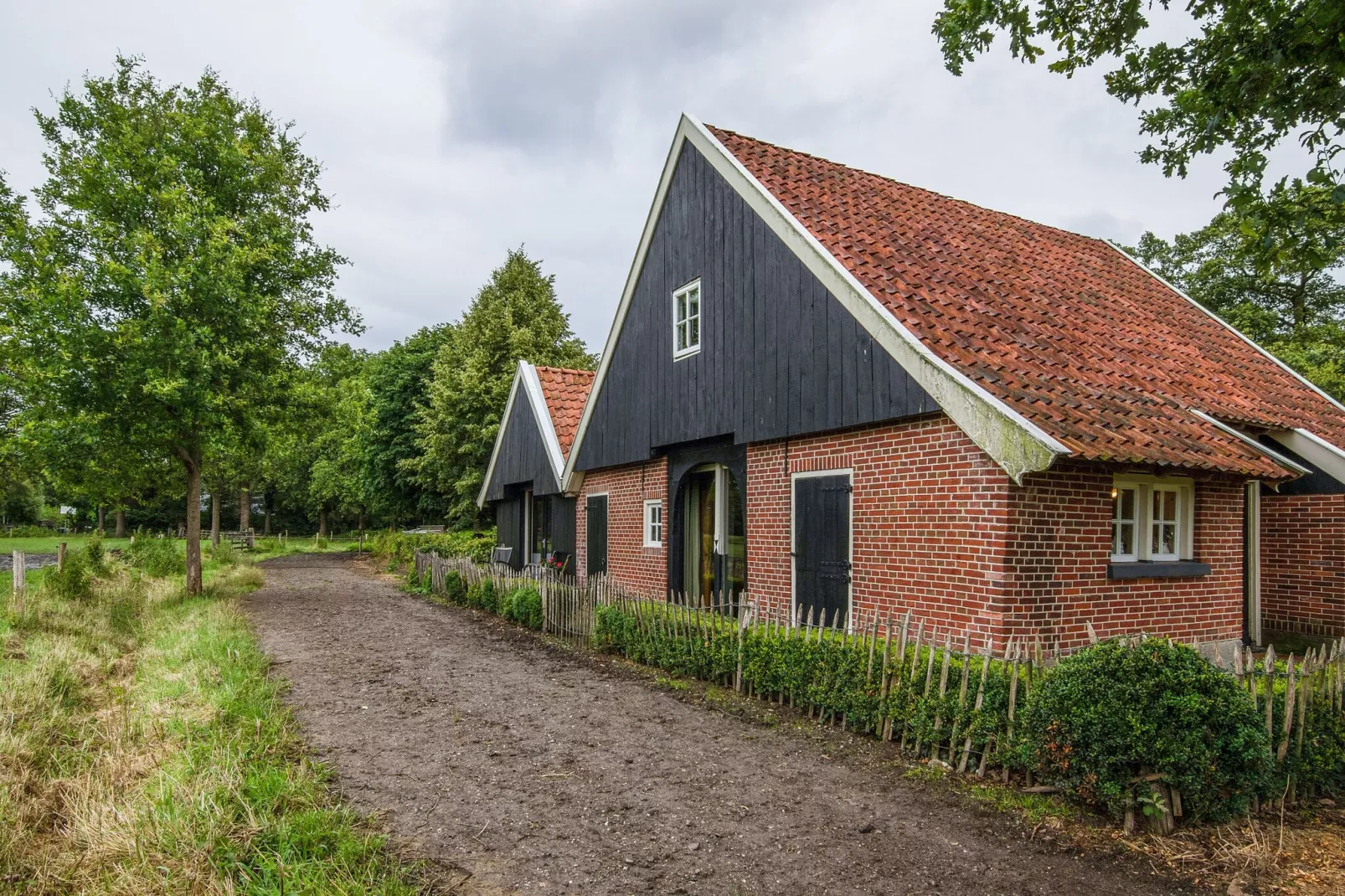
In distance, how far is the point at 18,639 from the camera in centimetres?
1062

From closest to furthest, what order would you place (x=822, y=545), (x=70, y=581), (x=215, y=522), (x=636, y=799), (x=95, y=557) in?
(x=636, y=799)
(x=822, y=545)
(x=70, y=581)
(x=95, y=557)
(x=215, y=522)

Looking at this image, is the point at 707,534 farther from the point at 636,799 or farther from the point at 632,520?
the point at 636,799

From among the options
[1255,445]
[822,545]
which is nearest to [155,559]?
[822,545]

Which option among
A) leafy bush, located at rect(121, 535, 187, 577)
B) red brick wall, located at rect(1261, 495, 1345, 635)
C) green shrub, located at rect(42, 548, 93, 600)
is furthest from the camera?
leafy bush, located at rect(121, 535, 187, 577)

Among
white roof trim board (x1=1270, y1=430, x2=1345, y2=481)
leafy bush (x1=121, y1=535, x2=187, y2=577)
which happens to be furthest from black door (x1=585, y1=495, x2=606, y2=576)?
leafy bush (x1=121, y1=535, x2=187, y2=577)

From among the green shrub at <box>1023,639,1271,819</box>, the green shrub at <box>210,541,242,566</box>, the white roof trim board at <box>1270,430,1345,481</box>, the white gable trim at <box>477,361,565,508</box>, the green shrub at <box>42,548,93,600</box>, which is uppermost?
the white gable trim at <box>477,361,565,508</box>

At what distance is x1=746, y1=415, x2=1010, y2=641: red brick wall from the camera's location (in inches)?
288

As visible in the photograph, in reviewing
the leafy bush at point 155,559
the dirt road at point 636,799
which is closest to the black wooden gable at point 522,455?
the dirt road at point 636,799

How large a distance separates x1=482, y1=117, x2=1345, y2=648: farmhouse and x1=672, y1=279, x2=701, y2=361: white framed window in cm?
4

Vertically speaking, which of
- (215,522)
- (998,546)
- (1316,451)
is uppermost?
(1316,451)

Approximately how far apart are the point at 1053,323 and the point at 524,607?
9664mm

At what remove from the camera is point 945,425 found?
307 inches

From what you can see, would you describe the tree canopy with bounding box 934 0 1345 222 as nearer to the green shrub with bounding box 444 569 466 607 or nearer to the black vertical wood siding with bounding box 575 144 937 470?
the black vertical wood siding with bounding box 575 144 937 470

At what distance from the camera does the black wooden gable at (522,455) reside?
1848cm
